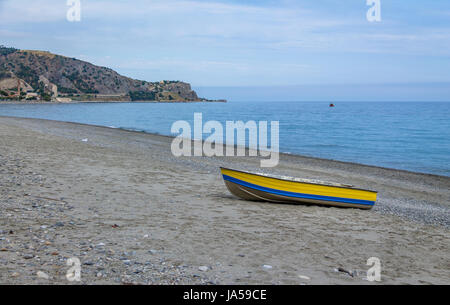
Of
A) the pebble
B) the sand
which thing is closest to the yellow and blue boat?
the sand

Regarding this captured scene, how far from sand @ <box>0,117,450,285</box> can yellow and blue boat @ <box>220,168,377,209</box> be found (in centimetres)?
37

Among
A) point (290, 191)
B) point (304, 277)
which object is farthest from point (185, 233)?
point (290, 191)

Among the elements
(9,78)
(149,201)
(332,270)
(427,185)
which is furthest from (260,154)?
(9,78)

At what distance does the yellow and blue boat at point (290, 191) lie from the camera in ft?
40.6

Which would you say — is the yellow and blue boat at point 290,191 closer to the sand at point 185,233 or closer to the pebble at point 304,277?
the sand at point 185,233

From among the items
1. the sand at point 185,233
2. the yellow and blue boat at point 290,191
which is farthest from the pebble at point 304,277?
the yellow and blue boat at point 290,191

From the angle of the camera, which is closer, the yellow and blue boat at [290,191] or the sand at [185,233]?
the sand at [185,233]

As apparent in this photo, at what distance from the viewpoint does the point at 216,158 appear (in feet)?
86.2

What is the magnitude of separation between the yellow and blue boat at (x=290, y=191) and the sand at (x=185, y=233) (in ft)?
1.22

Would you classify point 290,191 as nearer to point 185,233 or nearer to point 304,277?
point 185,233

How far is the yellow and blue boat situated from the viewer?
40.6 ft

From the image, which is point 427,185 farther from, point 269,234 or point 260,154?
point 269,234

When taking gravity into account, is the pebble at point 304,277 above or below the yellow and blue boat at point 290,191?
below
